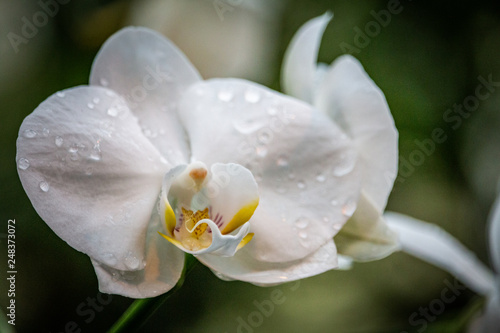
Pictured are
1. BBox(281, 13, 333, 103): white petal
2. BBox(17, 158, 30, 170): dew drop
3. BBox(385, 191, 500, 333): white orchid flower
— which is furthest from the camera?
BBox(385, 191, 500, 333): white orchid flower

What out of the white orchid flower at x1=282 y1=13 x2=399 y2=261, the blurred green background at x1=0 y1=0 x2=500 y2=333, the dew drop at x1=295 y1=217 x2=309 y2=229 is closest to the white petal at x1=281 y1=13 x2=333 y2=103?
the white orchid flower at x1=282 y1=13 x2=399 y2=261

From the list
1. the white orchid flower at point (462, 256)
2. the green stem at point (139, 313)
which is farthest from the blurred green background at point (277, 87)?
the green stem at point (139, 313)

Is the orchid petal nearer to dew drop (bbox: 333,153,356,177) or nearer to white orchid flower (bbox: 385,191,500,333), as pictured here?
dew drop (bbox: 333,153,356,177)

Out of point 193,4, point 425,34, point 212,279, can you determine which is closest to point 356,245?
point 212,279

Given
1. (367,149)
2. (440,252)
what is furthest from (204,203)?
(440,252)

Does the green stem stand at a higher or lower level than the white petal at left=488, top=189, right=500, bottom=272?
higher

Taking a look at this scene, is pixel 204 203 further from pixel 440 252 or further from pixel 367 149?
pixel 440 252
